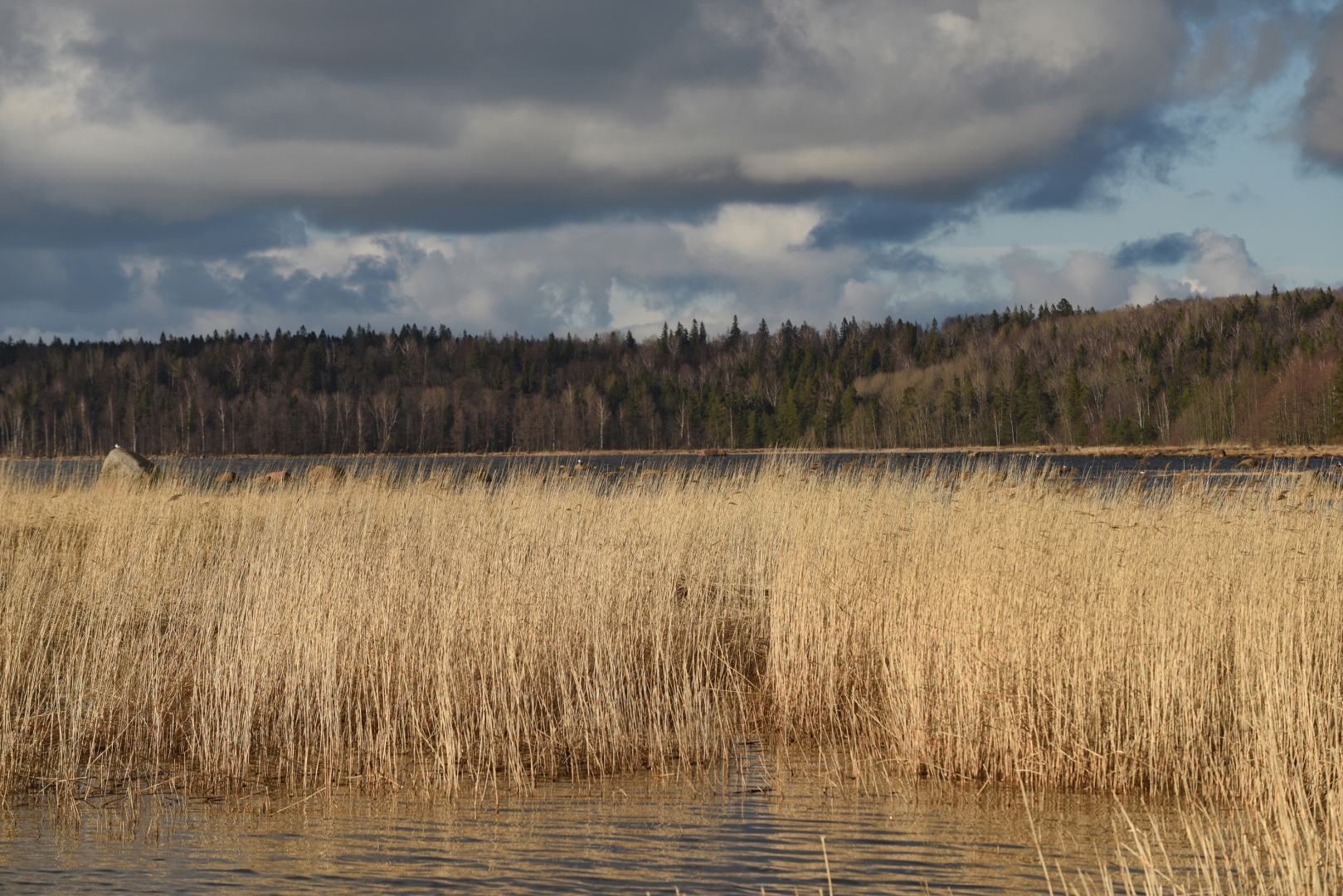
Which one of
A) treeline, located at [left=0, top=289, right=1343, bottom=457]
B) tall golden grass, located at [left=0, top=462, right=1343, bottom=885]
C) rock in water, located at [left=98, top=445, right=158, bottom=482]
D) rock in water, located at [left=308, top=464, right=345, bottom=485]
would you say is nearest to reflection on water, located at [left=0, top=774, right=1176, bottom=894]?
tall golden grass, located at [left=0, top=462, right=1343, bottom=885]

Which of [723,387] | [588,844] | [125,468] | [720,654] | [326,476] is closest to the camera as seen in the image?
[588,844]

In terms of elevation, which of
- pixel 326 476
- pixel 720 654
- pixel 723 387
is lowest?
pixel 720 654

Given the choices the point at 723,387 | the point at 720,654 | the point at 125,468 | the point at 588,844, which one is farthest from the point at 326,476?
the point at 723,387

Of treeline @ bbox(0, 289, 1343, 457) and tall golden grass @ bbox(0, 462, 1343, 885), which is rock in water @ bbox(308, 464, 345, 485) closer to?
tall golden grass @ bbox(0, 462, 1343, 885)

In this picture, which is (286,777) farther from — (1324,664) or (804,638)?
(1324,664)

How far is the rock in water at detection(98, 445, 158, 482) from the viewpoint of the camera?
57.2 feet

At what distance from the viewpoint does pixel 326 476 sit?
1471cm

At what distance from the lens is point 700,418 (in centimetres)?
10244

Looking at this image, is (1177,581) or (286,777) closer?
(286,777)

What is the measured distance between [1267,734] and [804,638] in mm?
3162

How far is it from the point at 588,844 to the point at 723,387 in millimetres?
104299

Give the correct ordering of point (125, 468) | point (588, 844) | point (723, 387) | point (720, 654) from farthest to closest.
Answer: point (723, 387) → point (125, 468) → point (720, 654) → point (588, 844)

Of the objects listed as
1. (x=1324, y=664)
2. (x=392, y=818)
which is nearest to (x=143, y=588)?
(x=392, y=818)

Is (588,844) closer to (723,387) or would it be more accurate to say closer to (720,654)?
(720,654)
